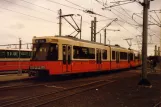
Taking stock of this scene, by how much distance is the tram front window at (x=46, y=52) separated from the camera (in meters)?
A: 20.5

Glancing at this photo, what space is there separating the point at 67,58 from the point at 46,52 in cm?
187

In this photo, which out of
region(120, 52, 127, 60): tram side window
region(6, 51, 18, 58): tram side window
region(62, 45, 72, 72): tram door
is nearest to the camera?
region(62, 45, 72, 72): tram door

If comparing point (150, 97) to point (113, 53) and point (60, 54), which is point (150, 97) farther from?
point (113, 53)

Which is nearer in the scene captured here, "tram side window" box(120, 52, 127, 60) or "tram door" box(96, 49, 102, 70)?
"tram door" box(96, 49, 102, 70)

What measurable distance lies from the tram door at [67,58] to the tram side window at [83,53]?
2.56 feet

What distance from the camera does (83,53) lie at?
24328mm

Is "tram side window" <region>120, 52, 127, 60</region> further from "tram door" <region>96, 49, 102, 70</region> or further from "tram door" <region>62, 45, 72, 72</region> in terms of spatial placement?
"tram door" <region>62, 45, 72, 72</region>

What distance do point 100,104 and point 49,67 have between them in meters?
8.76

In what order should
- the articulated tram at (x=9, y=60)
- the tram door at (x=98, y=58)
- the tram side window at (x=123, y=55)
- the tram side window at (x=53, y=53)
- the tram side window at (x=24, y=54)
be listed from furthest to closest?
the tram side window at (x=123, y=55), the tram side window at (x=24, y=54), the articulated tram at (x=9, y=60), the tram door at (x=98, y=58), the tram side window at (x=53, y=53)

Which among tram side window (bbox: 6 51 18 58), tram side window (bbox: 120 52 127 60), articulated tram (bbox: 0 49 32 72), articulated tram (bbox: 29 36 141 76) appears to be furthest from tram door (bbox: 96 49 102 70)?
tram side window (bbox: 6 51 18 58)

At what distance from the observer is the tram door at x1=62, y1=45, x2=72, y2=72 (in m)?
21.3

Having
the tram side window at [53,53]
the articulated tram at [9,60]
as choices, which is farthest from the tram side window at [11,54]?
the tram side window at [53,53]

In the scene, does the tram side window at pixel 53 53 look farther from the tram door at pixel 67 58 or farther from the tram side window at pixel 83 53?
the tram side window at pixel 83 53

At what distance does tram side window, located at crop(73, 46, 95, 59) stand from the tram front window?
2491 mm
